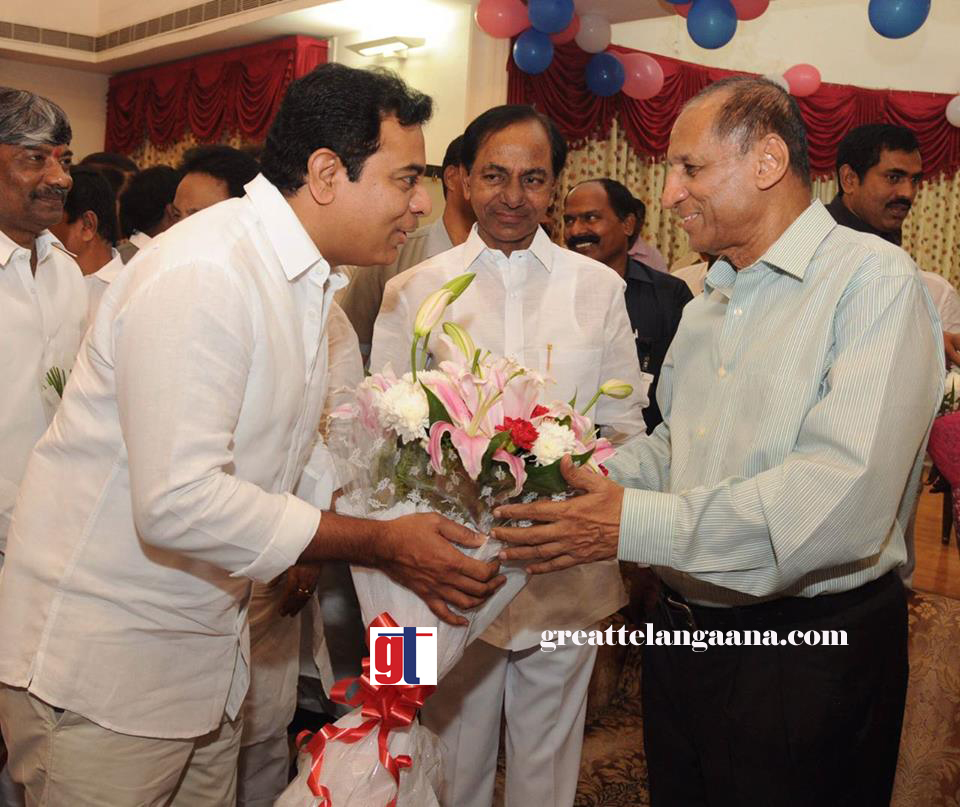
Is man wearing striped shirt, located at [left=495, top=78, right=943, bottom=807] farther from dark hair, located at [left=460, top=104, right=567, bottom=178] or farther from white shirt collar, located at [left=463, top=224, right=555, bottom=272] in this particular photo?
dark hair, located at [left=460, top=104, right=567, bottom=178]

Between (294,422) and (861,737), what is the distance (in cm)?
114

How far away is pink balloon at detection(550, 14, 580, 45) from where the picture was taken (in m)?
7.13

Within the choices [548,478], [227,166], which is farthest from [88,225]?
[548,478]

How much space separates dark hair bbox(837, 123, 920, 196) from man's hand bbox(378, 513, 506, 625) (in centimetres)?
290

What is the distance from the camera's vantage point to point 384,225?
1.65 metres

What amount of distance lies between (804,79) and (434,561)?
830cm

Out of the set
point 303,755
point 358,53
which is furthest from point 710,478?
point 358,53

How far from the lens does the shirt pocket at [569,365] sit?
240 cm

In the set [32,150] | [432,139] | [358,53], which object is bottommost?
[32,150]

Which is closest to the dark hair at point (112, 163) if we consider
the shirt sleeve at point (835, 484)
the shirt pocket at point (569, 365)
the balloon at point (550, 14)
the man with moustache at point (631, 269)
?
the man with moustache at point (631, 269)

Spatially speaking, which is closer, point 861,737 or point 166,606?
point 166,606

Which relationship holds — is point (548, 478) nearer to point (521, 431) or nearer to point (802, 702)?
point (521, 431)

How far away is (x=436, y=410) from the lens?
1483mm

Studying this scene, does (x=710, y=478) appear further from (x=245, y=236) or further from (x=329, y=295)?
(x=245, y=236)
